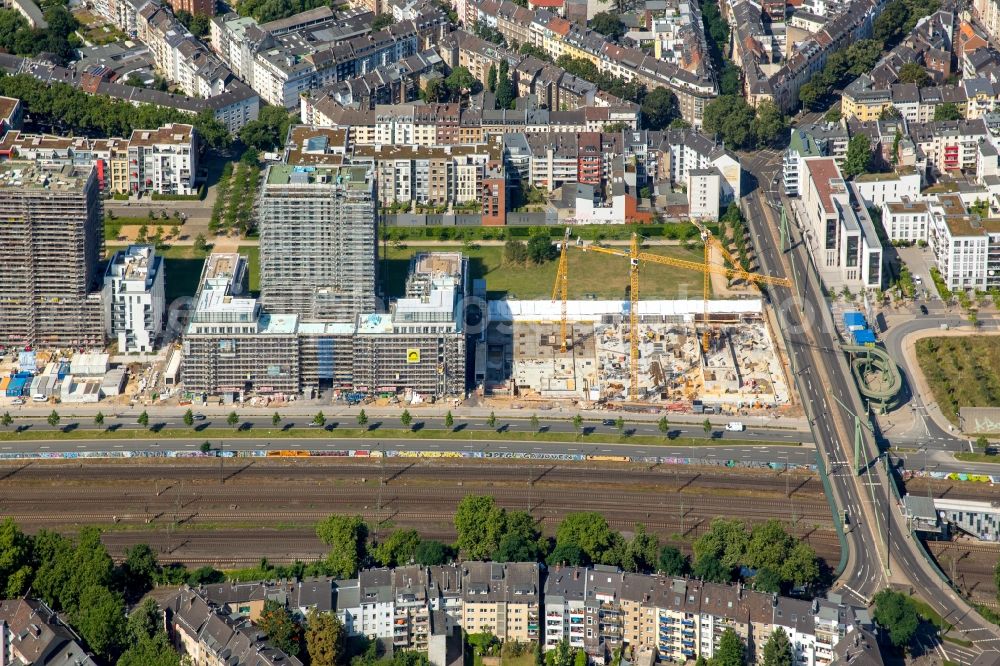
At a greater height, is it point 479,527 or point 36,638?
point 479,527

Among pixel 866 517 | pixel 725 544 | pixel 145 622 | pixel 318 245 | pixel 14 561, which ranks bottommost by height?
pixel 145 622

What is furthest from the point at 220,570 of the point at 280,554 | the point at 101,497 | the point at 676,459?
the point at 676,459

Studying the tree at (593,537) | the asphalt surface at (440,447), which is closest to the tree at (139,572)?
the asphalt surface at (440,447)

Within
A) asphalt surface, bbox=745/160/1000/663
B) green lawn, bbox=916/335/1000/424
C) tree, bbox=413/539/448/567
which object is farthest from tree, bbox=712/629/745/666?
green lawn, bbox=916/335/1000/424

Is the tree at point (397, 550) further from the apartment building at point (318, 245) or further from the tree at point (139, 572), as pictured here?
the apartment building at point (318, 245)

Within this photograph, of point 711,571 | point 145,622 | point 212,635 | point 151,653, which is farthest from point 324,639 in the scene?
point 711,571

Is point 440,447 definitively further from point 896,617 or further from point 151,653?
point 896,617

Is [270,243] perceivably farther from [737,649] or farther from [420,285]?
[737,649]
